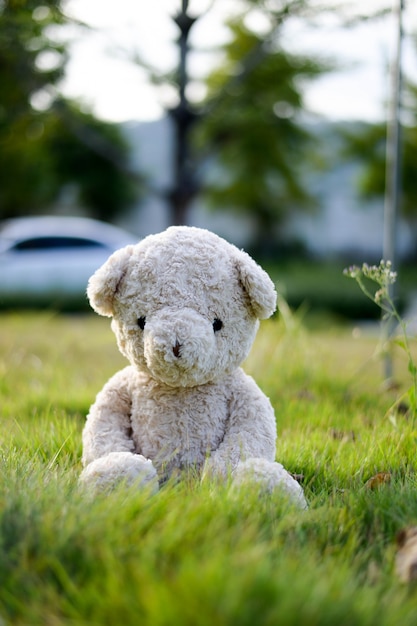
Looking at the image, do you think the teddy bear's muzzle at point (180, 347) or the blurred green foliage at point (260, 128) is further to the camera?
the blurred green foliage at point (260, 128)

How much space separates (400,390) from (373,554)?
2.52m

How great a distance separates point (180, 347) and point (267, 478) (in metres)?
0.42

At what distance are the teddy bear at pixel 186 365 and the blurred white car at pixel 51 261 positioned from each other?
958cm

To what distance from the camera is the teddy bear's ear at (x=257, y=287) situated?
6.98 ft

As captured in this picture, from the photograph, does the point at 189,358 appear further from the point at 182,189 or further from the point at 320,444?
the point at 182,189

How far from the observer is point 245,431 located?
215 centimetres

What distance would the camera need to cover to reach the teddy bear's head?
6.70ft

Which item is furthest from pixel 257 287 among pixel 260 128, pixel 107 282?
pixel 260 128

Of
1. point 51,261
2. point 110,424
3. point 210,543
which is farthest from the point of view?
point 51,261

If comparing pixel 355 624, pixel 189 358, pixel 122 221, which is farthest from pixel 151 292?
pixel 122 221

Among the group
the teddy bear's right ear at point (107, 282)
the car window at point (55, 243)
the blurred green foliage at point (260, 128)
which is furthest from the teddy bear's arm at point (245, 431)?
the car window at point (55, 243)

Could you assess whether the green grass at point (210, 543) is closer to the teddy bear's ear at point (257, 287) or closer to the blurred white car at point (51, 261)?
the teddy bear's ear at point (257, 287)

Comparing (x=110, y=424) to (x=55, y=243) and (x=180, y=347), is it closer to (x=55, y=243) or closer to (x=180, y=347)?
(x=180, y=347)

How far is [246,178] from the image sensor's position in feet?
64.3
